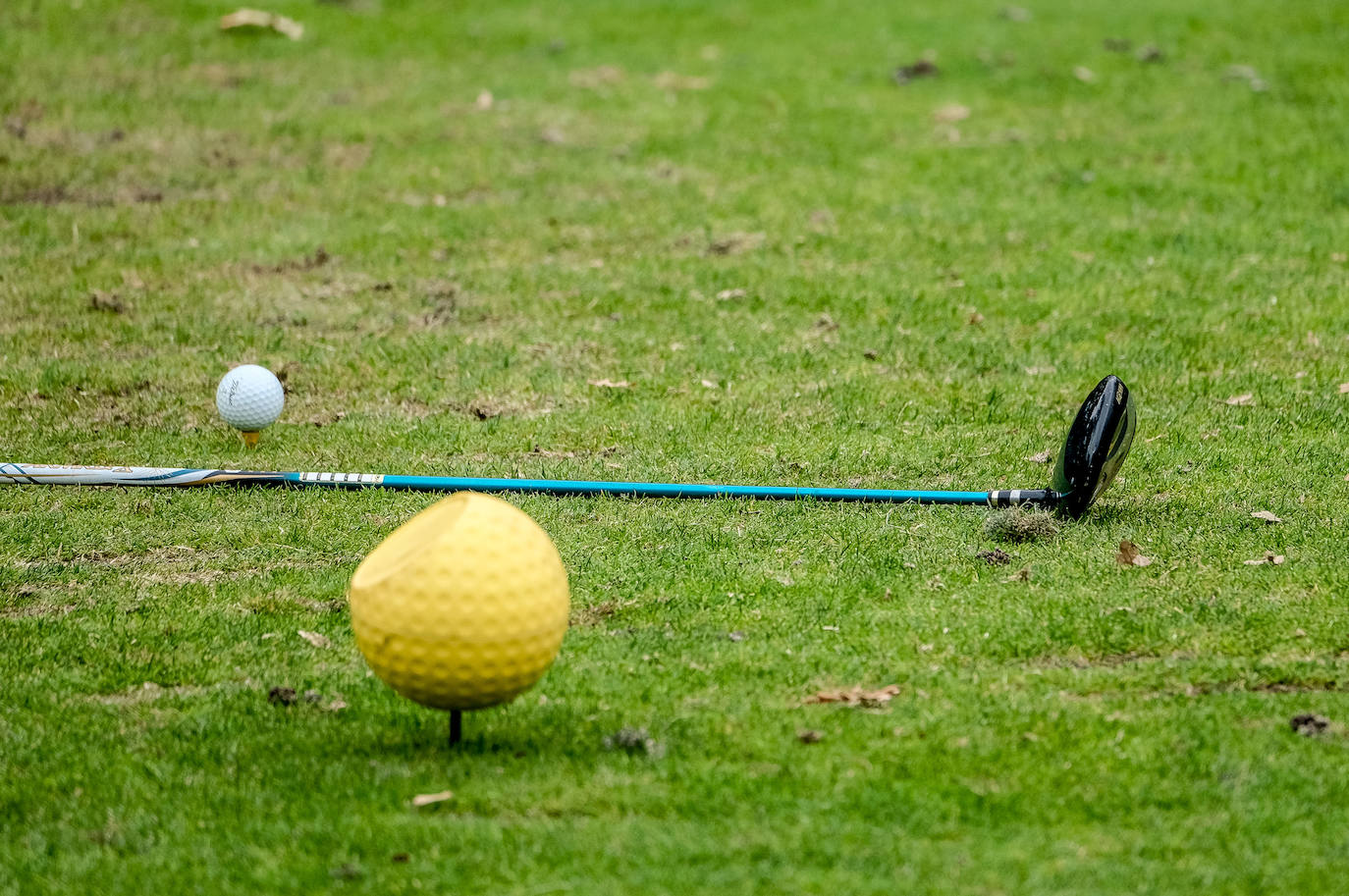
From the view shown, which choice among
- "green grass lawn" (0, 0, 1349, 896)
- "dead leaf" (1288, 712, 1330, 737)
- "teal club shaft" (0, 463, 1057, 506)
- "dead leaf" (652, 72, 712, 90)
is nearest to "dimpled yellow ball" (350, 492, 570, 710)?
"green grass lawn" (0, 0, 1349, 896)

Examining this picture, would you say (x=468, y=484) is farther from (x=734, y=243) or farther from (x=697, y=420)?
(x=734, y=243)

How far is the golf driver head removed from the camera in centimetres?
661

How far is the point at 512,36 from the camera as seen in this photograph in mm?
16719

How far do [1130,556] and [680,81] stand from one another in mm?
10153

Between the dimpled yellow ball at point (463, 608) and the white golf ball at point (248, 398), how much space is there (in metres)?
3.80

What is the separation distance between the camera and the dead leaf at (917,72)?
15070 millimetres

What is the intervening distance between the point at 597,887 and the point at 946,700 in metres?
1.70

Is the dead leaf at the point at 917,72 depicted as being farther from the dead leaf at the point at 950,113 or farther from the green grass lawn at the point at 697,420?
the dead leaf at the point at 950,113

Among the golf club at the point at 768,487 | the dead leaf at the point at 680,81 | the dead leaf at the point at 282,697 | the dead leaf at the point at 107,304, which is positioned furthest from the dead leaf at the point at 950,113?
the dead leaf at the point at 282,697

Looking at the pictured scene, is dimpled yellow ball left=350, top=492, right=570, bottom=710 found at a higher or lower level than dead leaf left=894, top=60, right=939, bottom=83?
lower

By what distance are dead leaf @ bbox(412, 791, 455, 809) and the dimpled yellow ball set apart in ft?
0.90

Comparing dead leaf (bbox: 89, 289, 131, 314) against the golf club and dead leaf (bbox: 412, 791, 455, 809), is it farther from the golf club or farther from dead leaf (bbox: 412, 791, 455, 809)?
dead leaf (bbox: 412, 791, 455, 809)

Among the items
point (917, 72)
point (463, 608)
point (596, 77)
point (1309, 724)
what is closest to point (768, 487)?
point (1309, 724)

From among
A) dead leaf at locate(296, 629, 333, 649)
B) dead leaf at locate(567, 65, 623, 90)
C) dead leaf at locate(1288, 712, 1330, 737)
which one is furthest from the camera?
dead leaf at locate(567, 65, 623, 90)
